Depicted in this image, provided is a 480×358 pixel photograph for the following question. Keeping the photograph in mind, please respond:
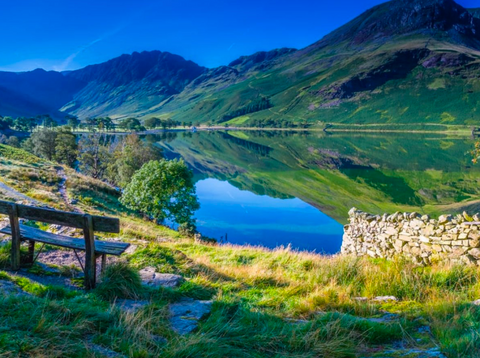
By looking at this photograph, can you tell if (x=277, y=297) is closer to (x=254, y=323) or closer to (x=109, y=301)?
(x=254, y=323)

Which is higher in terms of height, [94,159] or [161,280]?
[94,159]

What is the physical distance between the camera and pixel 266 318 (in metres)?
6.52

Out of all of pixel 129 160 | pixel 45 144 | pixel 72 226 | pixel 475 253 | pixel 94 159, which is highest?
pixel 45 144

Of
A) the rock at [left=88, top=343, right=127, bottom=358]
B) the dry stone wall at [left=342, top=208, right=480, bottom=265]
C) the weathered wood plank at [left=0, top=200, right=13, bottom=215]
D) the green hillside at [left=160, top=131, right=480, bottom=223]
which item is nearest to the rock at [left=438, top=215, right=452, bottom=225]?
the dry stone wall at [left=342, top=208, right=480, bottom=265]

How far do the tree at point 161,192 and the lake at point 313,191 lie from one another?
740cm

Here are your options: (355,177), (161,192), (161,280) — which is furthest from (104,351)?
(355,177)

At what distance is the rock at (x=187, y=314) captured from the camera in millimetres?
5959

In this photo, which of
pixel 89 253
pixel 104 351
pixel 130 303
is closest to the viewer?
pixel 104 351

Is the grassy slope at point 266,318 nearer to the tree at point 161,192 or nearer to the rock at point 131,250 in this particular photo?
the rock at point 131,250

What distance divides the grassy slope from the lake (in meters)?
22.6

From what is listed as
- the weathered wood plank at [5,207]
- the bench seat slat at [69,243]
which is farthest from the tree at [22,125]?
the weathered wood plank at [5,207]

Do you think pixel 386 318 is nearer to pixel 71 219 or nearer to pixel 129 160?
pixel 71 219

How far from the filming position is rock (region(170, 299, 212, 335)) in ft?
19.6

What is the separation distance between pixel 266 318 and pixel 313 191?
57.5m
